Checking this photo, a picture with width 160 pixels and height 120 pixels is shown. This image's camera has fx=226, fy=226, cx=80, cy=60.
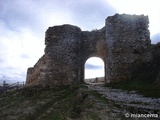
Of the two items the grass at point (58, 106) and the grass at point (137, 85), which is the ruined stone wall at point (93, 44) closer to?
the grass at point (137, 85)

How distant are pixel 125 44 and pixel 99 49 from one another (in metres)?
3.13

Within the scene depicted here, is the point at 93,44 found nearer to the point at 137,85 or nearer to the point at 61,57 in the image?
the point at 61,57

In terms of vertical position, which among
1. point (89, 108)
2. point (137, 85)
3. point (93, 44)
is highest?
point (93, 44)

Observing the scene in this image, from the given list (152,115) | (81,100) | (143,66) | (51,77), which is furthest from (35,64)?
(152,115)

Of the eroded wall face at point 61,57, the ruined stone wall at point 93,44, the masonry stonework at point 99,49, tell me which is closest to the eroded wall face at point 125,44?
the masonry stonework at point 99,49

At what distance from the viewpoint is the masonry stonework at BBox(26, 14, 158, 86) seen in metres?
19.6

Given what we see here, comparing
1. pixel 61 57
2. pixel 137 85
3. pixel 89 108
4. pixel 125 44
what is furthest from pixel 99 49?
pixel 89 108

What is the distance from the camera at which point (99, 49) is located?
22.1m

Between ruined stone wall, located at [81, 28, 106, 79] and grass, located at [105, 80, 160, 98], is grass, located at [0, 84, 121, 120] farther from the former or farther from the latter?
ruined stone wall, located at [81, 28, 106, 79]

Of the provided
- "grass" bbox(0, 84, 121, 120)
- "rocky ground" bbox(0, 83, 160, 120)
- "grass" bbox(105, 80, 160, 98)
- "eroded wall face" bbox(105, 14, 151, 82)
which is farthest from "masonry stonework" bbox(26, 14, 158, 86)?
"rocky ground" bbox(0, 83, 160, 120)

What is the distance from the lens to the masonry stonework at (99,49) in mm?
19562

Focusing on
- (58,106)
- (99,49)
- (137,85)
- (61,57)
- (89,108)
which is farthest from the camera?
(99,49)

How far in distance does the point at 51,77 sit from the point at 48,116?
27.5 ft

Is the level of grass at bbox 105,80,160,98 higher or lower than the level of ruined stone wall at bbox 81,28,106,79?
lower
